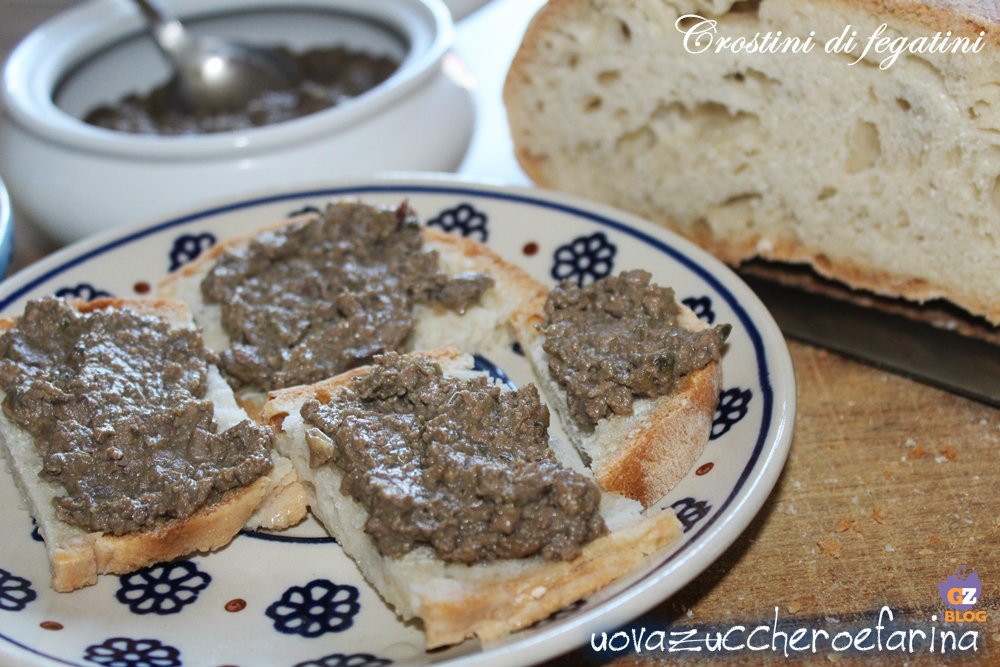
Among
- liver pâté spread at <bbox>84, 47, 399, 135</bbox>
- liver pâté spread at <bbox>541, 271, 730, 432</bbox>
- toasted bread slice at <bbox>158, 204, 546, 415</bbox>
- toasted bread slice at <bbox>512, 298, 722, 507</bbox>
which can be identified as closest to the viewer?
toasted bread slice at <bbox>512, 298, 722, 507</bbox>

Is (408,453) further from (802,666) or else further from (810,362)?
(810,362)

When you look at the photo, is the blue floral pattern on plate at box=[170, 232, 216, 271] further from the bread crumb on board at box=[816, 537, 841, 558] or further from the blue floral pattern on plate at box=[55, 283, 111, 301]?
the bread crumb on board at box=[816, 537, 841, 558]

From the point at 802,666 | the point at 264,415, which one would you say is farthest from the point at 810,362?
the point at 264,415

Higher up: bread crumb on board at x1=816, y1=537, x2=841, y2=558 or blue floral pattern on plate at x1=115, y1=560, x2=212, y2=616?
blue floral pattern on plate at x1=115, y1=560, x2=212, y2=616

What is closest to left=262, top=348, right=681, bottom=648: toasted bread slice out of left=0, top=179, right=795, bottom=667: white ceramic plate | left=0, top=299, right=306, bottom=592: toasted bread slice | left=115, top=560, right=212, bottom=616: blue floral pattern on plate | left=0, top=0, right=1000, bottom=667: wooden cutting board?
left=0, top=179, right=795, bottom=667: white ceramic plate

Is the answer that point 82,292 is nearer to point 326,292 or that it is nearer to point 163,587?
point 326,292

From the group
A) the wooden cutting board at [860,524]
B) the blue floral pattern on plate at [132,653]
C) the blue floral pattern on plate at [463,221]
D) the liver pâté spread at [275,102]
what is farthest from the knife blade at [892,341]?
the blue floral pattern on plate at [132,653]

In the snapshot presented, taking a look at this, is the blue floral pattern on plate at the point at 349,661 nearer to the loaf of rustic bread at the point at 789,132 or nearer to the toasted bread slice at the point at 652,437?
the toasted bread slice at the point at 652,437
